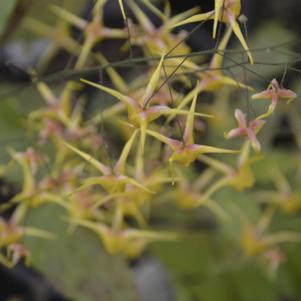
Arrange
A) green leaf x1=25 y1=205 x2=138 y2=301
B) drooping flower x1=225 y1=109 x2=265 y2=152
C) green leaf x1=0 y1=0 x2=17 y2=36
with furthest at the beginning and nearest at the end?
1. green leaf x1=25 y1=205 x2=138 y2=301
2. green leaf x1=0 y1=0 x2=17 y2=36
3. drooping flower x1=225 y1=109 x2=265 y2=152

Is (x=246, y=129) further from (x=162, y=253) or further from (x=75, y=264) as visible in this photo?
(x=162, y=253)

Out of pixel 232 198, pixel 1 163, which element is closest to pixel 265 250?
pixel 232 198

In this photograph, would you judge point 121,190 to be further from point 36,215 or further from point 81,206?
point 36,215

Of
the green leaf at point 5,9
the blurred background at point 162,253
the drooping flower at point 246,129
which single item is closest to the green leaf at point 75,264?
the blurred background at point 162,253

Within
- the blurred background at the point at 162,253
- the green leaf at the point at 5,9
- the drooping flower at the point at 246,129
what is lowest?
the blurred background at the point at 162,253

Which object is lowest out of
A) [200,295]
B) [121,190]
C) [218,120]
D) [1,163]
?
[200,295]

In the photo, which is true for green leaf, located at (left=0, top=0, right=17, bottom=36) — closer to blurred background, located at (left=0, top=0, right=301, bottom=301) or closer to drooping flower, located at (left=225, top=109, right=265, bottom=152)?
blurred background, located at (left=0, top=0, right=301, bottom=301)

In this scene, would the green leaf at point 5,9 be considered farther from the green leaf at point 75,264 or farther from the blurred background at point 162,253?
the green leaf at point 75,264

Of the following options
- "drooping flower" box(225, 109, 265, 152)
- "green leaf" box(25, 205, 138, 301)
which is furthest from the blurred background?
"drooping flower" box(225, 109, 265, 152)

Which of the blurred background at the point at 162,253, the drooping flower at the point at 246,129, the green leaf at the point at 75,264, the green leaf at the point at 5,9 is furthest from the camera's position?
the blurred background at the point at 162,253

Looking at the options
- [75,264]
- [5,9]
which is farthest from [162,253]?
[5,9]

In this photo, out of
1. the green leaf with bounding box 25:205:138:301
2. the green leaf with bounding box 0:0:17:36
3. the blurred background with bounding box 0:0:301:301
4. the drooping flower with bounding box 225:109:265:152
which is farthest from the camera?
the blurred background with bounding box 0:0:301:301
